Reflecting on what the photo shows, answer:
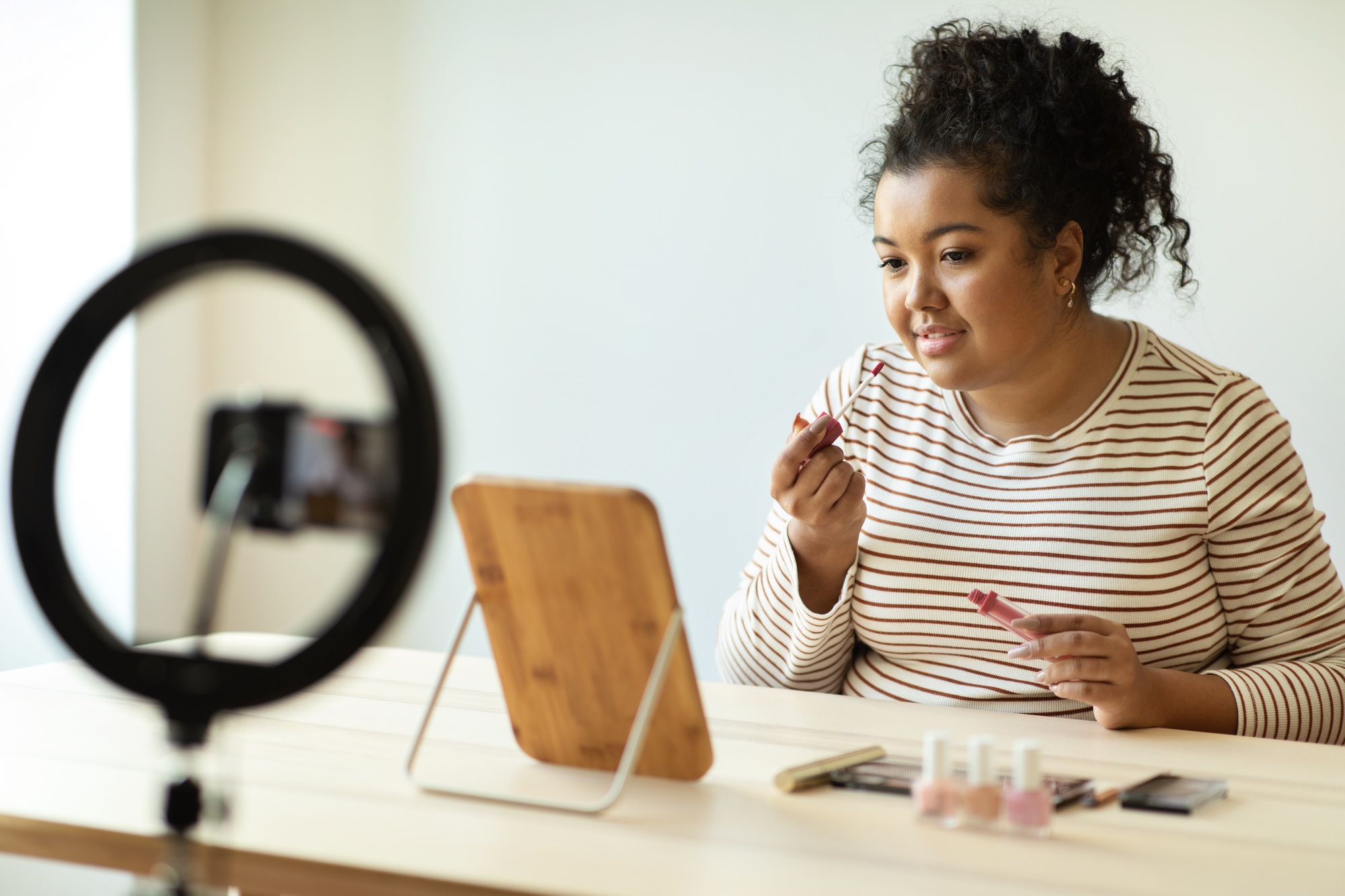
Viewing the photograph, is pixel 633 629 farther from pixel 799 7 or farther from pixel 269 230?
pixel 799 7

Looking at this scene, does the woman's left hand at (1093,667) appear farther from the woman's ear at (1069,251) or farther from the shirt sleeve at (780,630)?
the woman's ear at (1069,251)

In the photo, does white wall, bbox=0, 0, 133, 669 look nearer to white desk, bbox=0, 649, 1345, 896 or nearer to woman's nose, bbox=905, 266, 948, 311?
white desk, bbox=0, 649, 1345, 896

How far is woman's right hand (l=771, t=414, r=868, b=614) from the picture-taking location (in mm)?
1134

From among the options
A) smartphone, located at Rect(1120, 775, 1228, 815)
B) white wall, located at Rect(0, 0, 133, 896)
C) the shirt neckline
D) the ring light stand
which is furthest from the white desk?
white wall, located at Rect(0, 0, 133, 896)

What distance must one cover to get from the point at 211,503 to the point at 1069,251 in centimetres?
100

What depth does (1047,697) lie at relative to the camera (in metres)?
1.21

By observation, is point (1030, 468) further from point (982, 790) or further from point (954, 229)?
point (982, 790)

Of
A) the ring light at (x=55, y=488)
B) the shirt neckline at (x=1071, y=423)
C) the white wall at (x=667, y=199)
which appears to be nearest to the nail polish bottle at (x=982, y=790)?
the ring light at (x=55, y=488)

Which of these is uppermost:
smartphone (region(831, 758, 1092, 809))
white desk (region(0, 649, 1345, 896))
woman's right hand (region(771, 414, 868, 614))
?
woman's right hand (region(771, 414, 868, 614))

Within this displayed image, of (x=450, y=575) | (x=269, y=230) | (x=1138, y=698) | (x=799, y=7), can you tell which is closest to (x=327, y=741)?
(x=269, y=230)

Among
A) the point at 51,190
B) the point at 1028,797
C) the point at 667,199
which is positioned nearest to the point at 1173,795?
the point at 1028,797

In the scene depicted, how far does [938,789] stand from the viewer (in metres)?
0.70

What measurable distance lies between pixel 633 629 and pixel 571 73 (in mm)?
1424

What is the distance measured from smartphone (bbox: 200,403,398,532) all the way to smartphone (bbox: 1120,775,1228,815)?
1.74 ft
